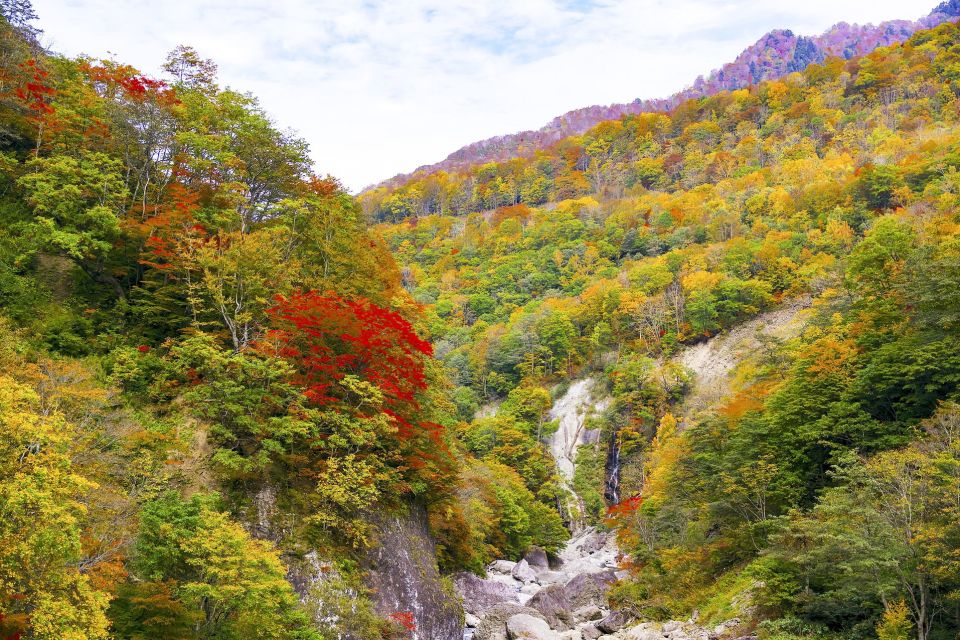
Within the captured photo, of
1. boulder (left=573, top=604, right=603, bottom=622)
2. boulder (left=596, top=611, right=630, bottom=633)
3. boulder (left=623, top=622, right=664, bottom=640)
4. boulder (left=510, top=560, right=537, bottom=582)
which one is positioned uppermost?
boulder (left=623, top=622, right=664, bottom=640)

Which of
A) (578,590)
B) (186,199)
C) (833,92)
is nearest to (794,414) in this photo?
(578,590)

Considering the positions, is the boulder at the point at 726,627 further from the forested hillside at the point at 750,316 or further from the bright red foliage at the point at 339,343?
the bright red foliage at the point at 339,343

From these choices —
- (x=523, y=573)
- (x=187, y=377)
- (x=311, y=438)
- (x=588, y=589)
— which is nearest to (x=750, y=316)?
(x=523, y=573)

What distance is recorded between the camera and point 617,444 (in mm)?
52688

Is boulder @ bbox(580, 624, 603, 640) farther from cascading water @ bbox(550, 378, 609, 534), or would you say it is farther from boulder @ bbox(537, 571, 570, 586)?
cascading water @ bbox(550, 378, 609, 534)

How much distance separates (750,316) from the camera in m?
53.3

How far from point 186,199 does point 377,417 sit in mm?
10285

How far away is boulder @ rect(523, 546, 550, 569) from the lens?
41281 millimetres

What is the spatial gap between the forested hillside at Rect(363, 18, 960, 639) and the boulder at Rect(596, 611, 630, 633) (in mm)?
615

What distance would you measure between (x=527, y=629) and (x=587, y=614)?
5921mm

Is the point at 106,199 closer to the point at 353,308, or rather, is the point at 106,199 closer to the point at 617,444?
the point at 353,308

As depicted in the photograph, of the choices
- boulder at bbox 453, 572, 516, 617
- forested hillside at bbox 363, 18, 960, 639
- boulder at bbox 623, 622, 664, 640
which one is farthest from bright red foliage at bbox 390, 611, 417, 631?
forested hillside at bbox 363, 18, 960, 639

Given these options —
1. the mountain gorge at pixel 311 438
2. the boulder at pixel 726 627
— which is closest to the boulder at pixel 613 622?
the mountain gorge at pixel 311 438

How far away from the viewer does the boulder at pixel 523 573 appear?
36.2 metres
